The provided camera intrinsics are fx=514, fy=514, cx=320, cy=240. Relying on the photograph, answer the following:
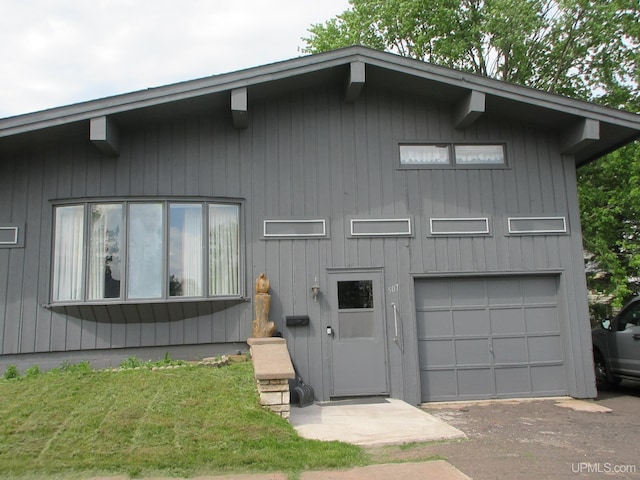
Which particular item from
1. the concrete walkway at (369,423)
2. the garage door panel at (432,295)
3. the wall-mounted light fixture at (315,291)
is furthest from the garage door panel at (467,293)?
the wall-mounted light fixture at (315,291)

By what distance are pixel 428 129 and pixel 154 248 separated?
Answer: 485 cm

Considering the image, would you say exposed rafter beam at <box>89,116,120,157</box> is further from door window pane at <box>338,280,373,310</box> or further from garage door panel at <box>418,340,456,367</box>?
garage door panel at <box>418,340,456,367</box>

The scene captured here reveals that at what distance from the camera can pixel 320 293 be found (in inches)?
315

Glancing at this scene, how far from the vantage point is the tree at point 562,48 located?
48.9 feet

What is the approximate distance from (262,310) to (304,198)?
6.27ft

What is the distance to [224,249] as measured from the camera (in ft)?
26.1

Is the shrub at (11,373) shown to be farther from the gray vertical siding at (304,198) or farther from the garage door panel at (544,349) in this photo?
the garage door panel at (544,349)

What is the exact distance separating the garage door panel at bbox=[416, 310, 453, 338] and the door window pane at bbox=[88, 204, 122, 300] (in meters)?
4.64

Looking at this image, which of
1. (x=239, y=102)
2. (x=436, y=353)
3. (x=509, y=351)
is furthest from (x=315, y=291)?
(x=509, y=351)

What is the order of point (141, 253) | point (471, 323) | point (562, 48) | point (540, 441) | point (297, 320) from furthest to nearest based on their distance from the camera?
point (562, 48), point (471, 323), point (297, 320), point (141, 253), point (540, 441)

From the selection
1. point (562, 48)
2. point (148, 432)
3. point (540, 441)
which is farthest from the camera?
point (562, 48)

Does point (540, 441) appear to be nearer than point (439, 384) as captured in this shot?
Yes

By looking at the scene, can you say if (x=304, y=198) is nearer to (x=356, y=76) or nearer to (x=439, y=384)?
(x=356, y=76)

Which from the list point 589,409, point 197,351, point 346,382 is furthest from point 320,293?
point 589,409
